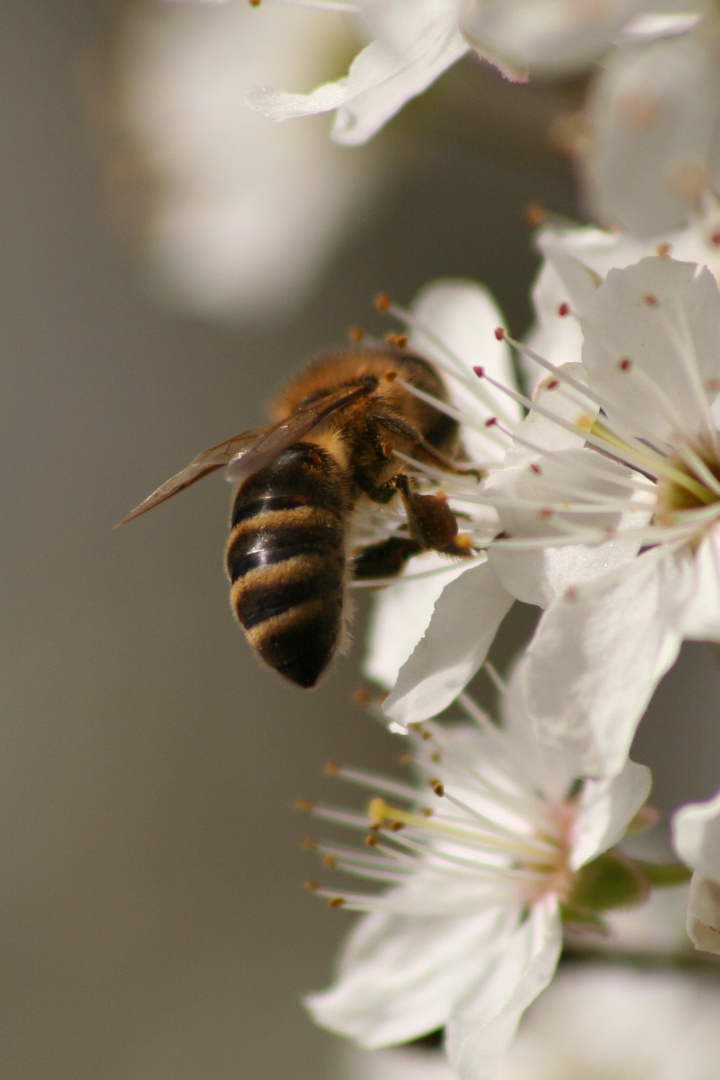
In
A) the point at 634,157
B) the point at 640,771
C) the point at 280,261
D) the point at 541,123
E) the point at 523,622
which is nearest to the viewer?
the point at 640,771

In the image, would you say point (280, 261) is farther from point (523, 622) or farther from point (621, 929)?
point (621, 929)

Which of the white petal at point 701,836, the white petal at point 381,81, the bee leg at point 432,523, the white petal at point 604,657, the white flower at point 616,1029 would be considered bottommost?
the white flower at point 616,1029

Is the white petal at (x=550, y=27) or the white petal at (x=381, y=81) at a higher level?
→ the white petal at (x=381, y=81)

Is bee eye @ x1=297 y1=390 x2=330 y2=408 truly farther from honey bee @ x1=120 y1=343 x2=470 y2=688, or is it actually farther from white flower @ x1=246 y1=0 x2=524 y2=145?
white flower @ x1=246 y1=0 x2=524 y2=145

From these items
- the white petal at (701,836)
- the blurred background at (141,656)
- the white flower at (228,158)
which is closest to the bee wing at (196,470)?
the white petal at (701,836)

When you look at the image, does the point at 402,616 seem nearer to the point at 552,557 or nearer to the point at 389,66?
A: the point at 552,557

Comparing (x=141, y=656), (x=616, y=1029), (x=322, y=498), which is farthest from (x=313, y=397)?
(x=141, y=656)

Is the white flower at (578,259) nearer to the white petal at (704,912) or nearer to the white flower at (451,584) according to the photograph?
the white flower at (451,584)

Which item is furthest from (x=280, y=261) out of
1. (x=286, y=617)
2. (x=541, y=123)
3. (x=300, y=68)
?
(x=286, y=617)
